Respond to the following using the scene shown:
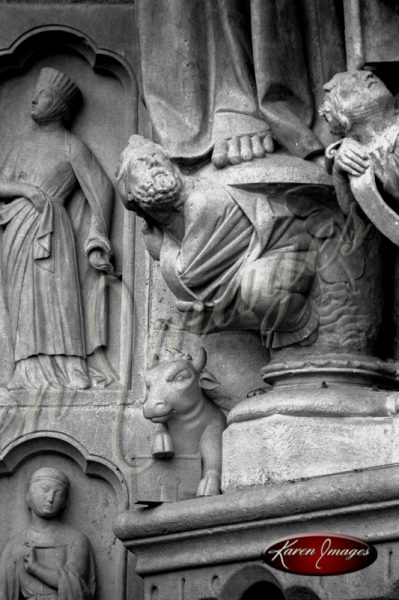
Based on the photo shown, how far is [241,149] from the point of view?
5.55 meters

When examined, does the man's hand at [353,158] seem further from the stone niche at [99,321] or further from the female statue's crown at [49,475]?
the female statue's crown at [49,475]

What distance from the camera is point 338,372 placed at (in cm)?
540

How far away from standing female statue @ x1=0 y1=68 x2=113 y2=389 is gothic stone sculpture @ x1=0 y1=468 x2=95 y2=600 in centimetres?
32

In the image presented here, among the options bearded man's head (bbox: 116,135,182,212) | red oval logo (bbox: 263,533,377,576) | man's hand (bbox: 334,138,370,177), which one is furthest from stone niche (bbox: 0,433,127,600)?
man's hand (bbox: 334,138,370,177)

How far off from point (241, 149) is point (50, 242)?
764mm

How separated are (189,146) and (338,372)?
0.77 m

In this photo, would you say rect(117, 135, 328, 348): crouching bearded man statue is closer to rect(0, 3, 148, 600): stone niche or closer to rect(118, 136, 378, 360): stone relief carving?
rect(118, 136, 378, 360): stone relief carving

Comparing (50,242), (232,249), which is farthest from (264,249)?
(50,242)

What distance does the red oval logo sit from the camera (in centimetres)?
473

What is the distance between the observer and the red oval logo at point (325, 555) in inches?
186

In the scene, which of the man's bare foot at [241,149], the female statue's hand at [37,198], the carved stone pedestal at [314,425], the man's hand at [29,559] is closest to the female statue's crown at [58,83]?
the female statue's hand at [37,198]

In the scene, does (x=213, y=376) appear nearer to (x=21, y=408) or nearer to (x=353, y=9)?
(x=21, y=408)

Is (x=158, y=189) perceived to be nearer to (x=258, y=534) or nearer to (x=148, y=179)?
(x=148, y=179)

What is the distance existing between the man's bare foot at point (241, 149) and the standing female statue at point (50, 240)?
24.6 inches
